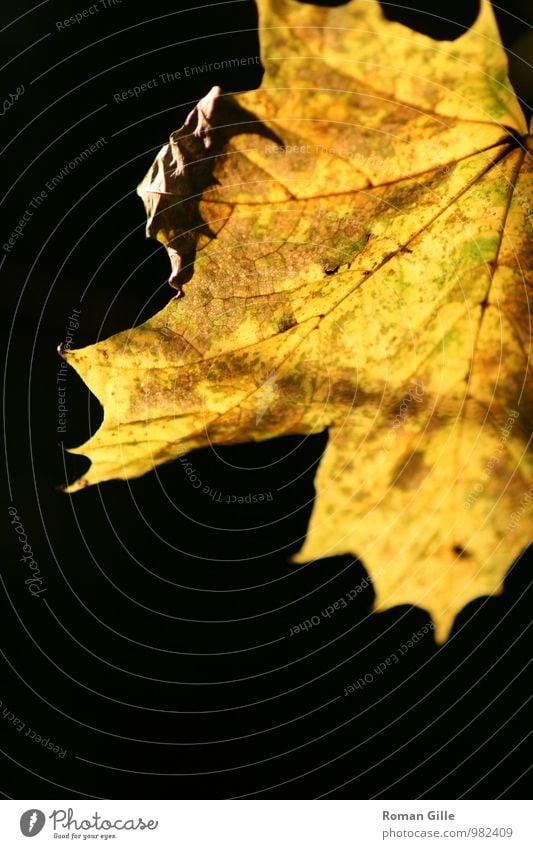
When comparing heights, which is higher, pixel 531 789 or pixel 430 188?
pixel 430 188

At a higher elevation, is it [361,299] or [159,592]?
[361,299]

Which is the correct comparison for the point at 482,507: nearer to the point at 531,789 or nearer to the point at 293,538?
the point at 293,538

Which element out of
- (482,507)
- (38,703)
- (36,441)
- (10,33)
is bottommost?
(38,703)

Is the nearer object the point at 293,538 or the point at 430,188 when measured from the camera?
the point at 430,188

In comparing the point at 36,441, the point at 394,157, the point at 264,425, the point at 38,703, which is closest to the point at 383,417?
the point at 264,425
